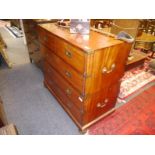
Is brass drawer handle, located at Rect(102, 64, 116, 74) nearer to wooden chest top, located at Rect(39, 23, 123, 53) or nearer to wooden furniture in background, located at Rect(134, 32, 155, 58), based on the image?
wooden chest top, located at Rect(39, 23, 123, 53)

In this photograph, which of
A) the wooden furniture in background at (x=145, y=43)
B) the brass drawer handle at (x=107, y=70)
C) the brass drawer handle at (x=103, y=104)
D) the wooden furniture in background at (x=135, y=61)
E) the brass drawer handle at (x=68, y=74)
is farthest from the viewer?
the wooden furniture in background at (x=145, y=43)

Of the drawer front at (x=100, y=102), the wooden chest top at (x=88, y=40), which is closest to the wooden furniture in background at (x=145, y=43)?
the drawer front at (x=100, y=102)

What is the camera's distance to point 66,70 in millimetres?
1471

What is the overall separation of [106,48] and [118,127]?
1007 millimetres

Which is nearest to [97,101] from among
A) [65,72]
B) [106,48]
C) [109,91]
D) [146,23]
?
[109,91]

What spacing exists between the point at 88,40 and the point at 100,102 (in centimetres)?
68

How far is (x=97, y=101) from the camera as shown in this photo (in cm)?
Result: 149

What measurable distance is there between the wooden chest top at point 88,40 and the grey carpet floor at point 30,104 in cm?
100

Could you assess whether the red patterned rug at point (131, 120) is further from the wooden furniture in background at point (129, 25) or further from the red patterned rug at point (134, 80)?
the wooden furniture in background at point (129, 25)

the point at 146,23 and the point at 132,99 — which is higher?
the point at 146,23

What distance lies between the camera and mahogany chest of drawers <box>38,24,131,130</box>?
46.0 inches

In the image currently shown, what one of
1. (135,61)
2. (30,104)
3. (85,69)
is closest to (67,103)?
(30,104)

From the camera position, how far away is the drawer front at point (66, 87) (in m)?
1.46
